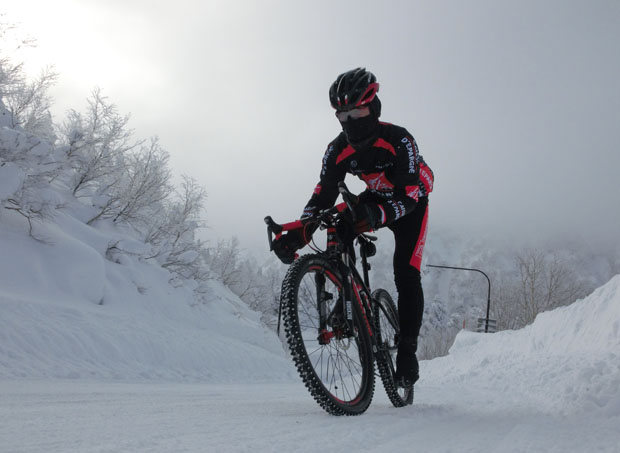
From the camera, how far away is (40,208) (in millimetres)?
9438

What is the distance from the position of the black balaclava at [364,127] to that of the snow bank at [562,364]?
7.70 ft

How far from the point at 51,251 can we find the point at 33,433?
8.87m

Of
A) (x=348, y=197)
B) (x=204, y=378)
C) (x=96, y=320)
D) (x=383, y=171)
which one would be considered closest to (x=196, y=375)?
(x=204, y=378)

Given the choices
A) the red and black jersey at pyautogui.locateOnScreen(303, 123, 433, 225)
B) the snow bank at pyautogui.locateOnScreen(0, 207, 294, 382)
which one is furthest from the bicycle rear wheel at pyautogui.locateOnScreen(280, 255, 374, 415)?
the snow bank at pyautogui.locateOnScreen(0, 207, 294, 382)

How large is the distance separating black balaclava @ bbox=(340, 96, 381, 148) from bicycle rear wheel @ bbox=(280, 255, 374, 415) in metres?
1.02

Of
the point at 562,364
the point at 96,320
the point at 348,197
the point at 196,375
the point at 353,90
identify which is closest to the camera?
the point at 348,197

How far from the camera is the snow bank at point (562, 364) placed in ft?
10.00

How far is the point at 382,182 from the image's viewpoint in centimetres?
352

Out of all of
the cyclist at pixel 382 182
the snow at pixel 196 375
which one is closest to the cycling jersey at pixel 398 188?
the cyclist at pixel 382 182

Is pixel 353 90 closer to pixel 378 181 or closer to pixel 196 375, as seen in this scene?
pixel 378 181

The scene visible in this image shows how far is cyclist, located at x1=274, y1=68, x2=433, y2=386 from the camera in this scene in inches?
124

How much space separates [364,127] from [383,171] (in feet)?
1.34

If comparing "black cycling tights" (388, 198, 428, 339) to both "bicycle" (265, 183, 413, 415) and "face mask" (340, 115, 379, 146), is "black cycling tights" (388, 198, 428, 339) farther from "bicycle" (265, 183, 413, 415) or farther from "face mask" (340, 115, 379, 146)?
"face mask" (340, 115, 379, 146)

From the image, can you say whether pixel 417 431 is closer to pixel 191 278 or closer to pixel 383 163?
Result: pixel 383 163
